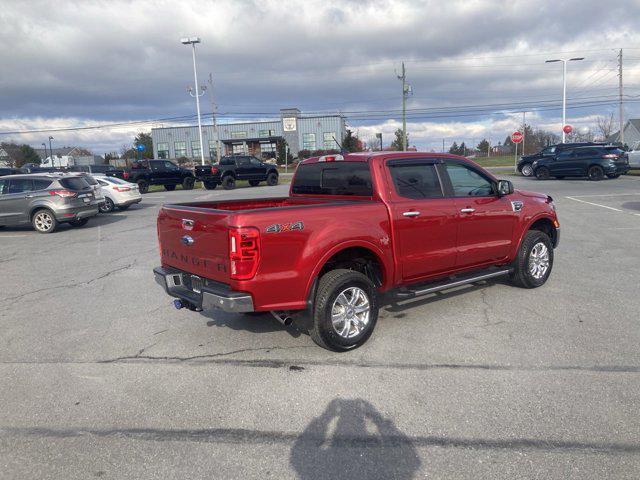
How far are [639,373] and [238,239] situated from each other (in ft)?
11.3

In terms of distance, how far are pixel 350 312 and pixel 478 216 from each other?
2111 millimetres

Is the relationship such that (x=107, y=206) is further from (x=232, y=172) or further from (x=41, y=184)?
(x=232, y=172)

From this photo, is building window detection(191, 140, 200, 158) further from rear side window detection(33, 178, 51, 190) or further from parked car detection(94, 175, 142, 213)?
rear side window detection(33, 178, 51, 190)

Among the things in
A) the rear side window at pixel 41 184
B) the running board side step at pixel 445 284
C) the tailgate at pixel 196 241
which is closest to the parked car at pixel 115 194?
the rear side window at pixel 41 184

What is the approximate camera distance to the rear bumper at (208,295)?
3.92 metres

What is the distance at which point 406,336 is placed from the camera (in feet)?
16.1

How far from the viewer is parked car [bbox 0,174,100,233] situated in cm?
1280

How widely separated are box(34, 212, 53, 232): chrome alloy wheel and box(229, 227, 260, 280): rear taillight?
11098 mm

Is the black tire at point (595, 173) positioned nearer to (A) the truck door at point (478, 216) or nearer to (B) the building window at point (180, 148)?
(A) the truck door at point (478, 216)

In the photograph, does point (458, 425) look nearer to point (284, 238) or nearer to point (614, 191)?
point (284, 238)

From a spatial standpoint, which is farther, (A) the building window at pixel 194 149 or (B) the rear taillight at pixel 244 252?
(A) the building window at pixel 194 149

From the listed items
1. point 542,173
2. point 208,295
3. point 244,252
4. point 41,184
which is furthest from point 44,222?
point 542,173

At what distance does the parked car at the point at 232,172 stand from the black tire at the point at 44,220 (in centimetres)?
1385

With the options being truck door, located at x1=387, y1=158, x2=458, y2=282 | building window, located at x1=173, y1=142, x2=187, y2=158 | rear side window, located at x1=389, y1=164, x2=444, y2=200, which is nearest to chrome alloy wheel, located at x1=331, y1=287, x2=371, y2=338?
truck door, located at x1=387, y1=158, x2=458, y2=282
